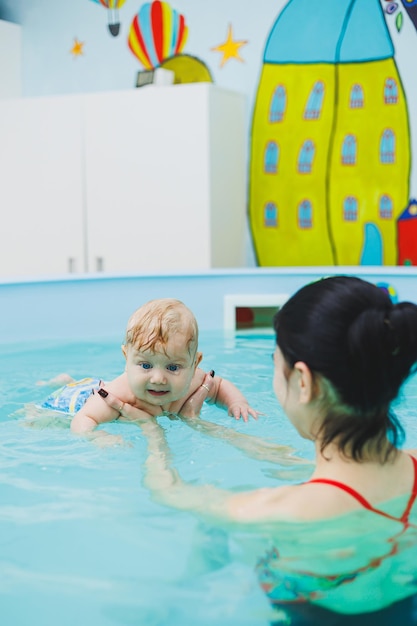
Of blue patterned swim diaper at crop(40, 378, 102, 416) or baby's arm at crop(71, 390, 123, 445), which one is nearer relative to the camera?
baby's arm at crop(71, 390, 123, 445)

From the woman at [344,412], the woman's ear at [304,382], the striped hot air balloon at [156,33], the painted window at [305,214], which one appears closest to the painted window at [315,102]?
the painted window at [305,214]

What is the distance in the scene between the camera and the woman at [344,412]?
4.88 feet

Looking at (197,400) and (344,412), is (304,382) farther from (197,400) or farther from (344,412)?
(197,400)

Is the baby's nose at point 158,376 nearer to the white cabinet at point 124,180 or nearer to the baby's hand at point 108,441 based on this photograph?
the baby's hand at point 108,441

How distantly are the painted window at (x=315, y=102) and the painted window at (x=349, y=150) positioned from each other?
311 millimetres

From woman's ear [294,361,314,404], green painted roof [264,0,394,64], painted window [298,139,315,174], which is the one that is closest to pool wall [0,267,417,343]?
painted window [298,139,315,174]

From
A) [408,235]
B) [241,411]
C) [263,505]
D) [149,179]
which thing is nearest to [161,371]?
[241,411]

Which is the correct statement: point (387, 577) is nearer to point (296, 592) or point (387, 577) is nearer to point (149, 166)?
point (296, 592)

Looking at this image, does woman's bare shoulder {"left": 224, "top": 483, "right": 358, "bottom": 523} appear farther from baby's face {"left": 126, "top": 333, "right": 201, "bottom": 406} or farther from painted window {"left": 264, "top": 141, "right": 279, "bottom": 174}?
painted window {"left": 264, "top": 141, "right": 279, "bottom": 174}

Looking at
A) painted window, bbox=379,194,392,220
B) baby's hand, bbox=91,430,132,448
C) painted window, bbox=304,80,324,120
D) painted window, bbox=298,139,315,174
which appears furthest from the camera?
painted window, bbox=298,139,315,174

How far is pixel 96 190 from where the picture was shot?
6.99 metres

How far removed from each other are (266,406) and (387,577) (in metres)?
1.59

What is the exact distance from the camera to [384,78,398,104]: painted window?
6727mm

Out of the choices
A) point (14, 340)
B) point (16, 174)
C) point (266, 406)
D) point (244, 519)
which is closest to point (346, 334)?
point (244, 519)
